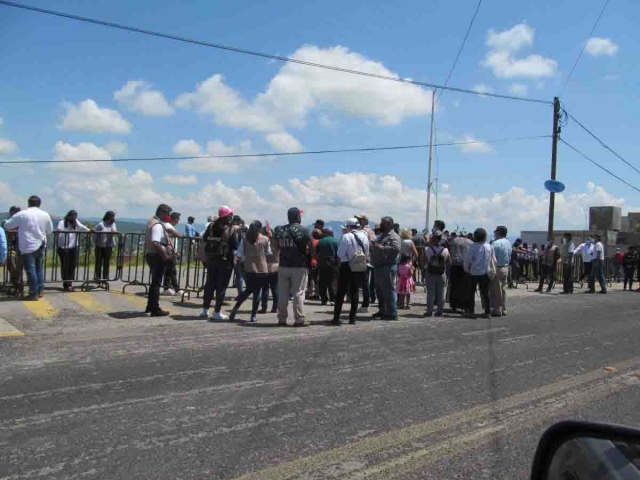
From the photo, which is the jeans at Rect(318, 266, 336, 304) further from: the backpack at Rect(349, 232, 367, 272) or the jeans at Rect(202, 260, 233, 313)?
the jeans at Rect(202, 260, 233, 313)

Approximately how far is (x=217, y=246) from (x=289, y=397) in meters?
4.87

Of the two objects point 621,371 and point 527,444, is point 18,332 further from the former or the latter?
point 621,371

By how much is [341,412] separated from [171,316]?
589 centimetres

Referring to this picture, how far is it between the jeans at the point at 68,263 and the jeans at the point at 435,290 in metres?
7.55

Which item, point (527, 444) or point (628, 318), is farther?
point (628, 318)

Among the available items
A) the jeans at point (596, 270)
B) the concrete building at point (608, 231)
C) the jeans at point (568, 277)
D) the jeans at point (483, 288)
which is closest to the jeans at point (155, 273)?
the jeans at point (483, 288)

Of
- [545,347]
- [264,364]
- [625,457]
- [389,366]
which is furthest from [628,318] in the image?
[625,457]

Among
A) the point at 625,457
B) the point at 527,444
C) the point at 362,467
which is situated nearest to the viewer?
A: the point at 625,457

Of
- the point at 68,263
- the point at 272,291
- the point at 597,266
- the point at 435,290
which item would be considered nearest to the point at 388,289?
the point at 435,290

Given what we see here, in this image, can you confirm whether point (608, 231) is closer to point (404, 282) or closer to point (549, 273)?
point (549, 273)

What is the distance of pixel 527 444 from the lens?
14.3 feet

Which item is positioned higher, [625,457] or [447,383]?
[625,457]

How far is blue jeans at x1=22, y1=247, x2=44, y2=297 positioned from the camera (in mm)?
10383

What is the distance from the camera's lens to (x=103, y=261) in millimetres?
12844
